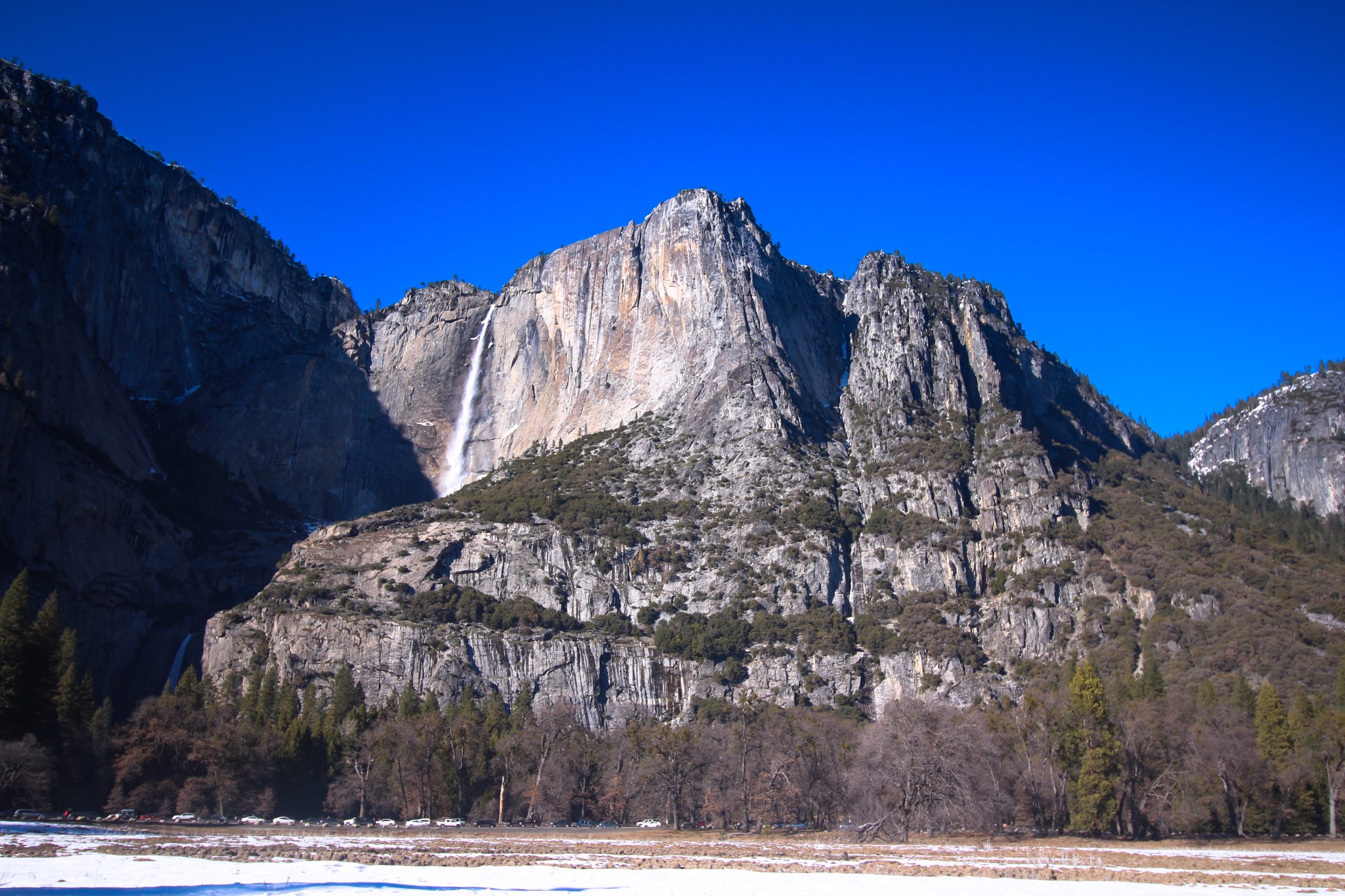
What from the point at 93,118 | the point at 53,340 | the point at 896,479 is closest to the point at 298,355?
the point at 93,118

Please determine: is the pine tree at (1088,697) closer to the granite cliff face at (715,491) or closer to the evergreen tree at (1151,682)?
the evergreen tree at (1151,682)

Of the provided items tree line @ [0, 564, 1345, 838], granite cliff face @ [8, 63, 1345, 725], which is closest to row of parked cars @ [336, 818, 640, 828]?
tree line @ [0, 564, 1345, 838]

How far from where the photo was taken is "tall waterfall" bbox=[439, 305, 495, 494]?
178m

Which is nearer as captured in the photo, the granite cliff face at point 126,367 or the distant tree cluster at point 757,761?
the distant tree cluster at point 757,761

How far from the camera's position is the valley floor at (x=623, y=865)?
3142cm

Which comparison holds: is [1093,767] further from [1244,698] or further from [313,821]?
[313,821]

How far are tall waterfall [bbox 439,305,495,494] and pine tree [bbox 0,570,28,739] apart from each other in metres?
105

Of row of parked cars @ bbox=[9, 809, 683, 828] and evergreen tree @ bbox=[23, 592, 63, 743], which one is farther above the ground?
evergreen tree @ bbox=[23, 592, 63, 743]

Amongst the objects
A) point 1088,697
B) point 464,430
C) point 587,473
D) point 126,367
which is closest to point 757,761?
point 1088,697

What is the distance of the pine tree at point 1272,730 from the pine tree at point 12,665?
7879cm

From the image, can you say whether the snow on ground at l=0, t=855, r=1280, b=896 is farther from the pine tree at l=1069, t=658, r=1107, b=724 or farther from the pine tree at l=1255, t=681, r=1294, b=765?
the pine tree at l=1255, t=681, r=1294, b=765

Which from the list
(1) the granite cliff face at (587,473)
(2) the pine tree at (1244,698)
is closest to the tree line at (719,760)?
(2) the pine tree at (1244,698)

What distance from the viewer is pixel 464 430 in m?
183

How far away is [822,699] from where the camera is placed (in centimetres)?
11400
